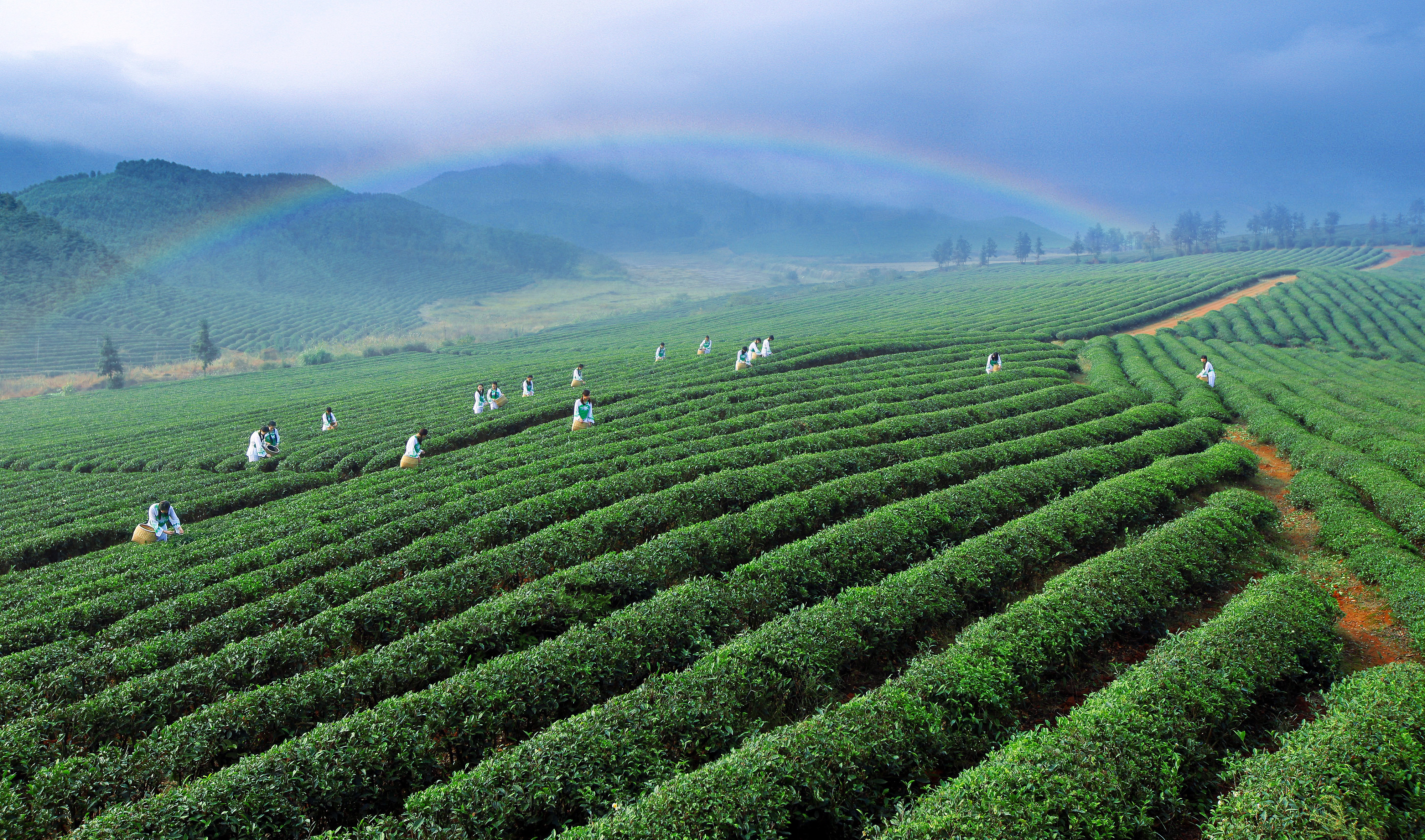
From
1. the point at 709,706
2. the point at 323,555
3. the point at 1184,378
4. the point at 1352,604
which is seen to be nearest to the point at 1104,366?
the point at 1184,378

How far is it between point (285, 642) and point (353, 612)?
1.15 m

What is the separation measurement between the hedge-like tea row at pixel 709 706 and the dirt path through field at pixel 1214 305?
55.2 meters

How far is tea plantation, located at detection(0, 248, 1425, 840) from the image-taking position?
7184 mm

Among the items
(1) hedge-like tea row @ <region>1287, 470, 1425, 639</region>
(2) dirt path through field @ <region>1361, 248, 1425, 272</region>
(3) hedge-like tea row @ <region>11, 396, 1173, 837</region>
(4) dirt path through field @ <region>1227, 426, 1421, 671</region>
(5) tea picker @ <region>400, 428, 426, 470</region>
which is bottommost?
(4) dirt path through field @ <region>1227, 426, 1421, 671</region>

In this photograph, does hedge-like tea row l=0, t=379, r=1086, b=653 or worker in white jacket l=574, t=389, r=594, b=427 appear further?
worker in white jacket l=574, t=389, r=594, b=427

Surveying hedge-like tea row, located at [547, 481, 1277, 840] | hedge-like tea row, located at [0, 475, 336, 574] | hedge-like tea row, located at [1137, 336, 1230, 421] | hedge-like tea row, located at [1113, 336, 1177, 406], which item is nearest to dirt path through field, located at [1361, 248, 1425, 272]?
hedge-like tea row, located at [1137, 336, 1230, 421]

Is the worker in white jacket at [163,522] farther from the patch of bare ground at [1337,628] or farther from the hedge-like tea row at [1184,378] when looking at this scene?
the hedge-like tea row at [1184,378]

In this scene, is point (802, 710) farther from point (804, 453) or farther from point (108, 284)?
point (108, 284)

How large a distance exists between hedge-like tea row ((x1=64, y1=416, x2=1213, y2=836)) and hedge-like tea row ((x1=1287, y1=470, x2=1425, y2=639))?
7.42 metres

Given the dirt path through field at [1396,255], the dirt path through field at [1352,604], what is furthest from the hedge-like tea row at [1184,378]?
the dirt path through field at [1396,255]

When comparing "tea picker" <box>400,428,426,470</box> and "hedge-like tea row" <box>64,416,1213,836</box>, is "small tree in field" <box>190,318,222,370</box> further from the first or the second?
"hedge-like tea row" <box>64,416,1213,836</box>

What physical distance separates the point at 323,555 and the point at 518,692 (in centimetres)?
856

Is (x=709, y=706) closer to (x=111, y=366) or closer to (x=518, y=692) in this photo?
(x=518, y=692)

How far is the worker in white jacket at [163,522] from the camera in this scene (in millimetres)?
17484
